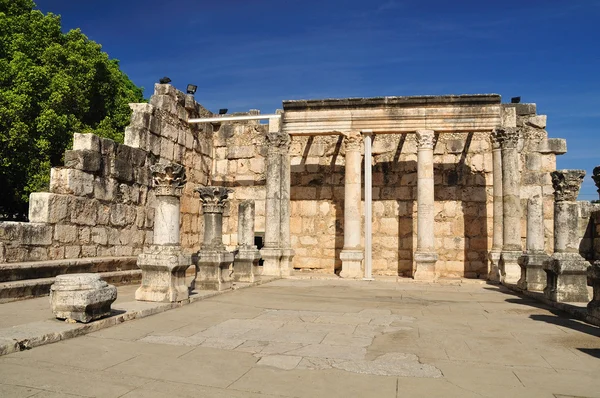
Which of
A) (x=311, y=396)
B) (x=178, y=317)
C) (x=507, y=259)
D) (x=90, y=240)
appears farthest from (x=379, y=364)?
(x=507, y=259)

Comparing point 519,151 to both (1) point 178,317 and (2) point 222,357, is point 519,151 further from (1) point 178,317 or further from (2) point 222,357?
(2) point 222,357

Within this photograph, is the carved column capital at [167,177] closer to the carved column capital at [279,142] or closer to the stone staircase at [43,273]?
the stone staircase at [43,273]

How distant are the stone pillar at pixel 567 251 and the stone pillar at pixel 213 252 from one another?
7308 millimetres

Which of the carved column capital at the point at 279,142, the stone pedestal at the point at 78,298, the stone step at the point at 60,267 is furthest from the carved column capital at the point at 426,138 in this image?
the stone pedestal at the point at 78,298

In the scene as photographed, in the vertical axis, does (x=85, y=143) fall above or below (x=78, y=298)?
above

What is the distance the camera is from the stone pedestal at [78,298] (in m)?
7.04

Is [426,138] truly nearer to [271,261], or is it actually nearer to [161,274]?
[271,261]

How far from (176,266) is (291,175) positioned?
10879 mm

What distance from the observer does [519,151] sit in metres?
17.8

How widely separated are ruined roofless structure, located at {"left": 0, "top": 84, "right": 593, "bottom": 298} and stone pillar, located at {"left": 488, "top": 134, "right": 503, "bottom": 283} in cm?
5

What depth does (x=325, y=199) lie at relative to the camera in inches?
770

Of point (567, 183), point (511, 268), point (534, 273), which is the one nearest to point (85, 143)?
point (567, 183)

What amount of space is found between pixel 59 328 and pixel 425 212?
12.2 m

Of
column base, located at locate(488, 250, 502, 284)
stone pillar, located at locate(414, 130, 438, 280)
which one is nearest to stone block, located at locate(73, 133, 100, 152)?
stone pillar, located at locate(414, 130, 438, 280)
